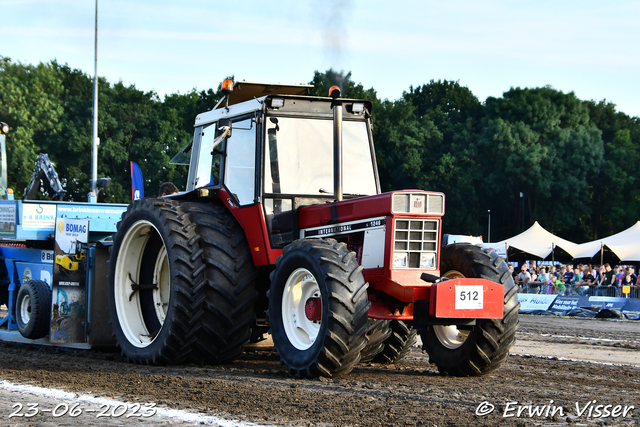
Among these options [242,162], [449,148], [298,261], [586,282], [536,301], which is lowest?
[536,301]

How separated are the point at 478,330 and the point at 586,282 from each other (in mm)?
17395

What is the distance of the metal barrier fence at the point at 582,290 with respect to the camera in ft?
71.6

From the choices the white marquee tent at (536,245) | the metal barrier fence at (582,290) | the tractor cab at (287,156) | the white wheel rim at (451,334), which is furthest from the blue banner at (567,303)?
the tractor cab at (287,156)

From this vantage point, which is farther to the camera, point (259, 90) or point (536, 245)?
point (536, 245)

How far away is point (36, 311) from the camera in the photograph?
10320 millimetres

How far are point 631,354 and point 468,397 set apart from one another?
20.1 ft

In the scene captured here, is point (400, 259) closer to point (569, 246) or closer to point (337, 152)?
point (337, 152)

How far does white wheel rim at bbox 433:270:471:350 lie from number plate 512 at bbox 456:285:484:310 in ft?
2.43

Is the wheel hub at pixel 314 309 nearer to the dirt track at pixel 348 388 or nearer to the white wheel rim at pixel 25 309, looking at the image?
the dirt track at pixel 348 388

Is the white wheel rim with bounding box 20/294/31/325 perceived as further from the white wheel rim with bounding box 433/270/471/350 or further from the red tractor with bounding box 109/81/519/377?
the white wheel rim with bounding box 433/270/471/350

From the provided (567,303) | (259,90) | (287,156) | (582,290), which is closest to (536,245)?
(582,290)

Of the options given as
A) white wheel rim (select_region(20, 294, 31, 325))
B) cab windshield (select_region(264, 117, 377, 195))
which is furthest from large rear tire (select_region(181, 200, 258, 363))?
white wheel rim (select_region(20, 294, 31, 325))

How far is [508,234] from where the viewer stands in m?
55.4

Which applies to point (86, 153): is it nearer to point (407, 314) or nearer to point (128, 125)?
point (128, 125)
